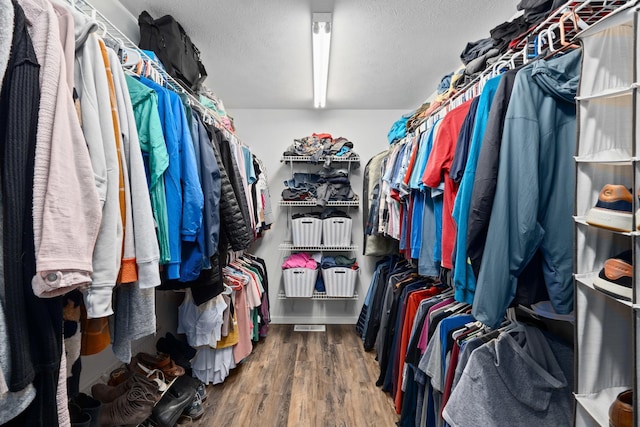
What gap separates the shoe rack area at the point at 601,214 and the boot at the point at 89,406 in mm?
1582

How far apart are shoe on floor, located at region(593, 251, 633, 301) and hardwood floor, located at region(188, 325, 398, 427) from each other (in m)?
1.61

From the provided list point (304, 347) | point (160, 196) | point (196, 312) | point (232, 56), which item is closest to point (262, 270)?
point (304, 347)

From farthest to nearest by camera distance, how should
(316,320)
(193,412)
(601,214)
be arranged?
(316,320)
(193,412)
(601,214)

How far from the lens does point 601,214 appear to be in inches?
24.3

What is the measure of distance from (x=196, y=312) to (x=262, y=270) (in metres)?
1.01

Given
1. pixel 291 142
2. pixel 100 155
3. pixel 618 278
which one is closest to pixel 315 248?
pixel 291 142

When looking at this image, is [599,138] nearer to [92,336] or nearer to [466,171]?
[466,171]

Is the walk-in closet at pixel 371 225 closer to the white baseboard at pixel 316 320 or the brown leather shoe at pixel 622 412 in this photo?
the brown leather shoe at pixel 622 412

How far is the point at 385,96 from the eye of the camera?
2924mm

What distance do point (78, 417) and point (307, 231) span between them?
2.08m

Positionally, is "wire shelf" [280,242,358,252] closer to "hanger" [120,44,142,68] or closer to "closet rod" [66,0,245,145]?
"closet rod" [66,0,245,145]

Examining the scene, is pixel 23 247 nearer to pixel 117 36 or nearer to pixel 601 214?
pixel 601 214

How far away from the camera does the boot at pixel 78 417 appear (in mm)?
1119

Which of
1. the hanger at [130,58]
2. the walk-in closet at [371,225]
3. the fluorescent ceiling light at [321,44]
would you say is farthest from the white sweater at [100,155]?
the fluorescent ceiling light at [321,44]
